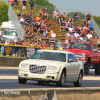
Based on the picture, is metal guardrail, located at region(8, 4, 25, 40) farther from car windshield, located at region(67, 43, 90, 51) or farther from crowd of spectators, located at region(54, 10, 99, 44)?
Result: car windshield, located at region(67, 43, 90, 51)

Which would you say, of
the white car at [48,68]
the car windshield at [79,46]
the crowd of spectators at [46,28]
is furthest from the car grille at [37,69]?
the crowd of spectators at [46,28]

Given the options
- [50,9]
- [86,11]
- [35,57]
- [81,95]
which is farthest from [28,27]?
[81,95]

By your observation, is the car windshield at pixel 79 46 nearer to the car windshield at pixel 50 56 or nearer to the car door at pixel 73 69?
the car door at pixel 73 69

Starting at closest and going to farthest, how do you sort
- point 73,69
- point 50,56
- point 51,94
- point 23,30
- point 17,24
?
point 51,94 → point 50,56 → point 73,69 → point 23,30 → point 17,24

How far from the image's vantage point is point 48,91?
320 inches

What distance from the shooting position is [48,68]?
42.6 ft

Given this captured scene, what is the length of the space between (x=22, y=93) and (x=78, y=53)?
614 inches

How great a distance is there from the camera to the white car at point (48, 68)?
511 inches

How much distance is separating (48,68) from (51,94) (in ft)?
16.0

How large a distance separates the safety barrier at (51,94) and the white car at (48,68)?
155 inches

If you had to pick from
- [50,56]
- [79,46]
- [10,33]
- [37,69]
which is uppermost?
[50,56]

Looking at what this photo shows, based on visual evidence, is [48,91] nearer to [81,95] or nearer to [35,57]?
[81,95]

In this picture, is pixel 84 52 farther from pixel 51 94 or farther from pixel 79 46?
pixel 51 94

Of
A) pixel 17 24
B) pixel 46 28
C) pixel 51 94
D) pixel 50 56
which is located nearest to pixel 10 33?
pixel 17 24
